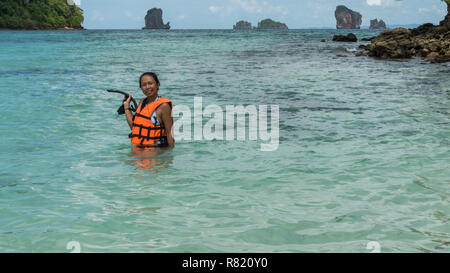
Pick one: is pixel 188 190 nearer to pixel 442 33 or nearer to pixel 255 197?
pixel 255 197

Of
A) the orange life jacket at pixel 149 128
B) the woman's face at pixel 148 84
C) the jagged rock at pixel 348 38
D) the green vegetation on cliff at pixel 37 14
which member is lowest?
the orange life jacket at pixel 149 128

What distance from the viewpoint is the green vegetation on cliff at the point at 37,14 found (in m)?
132

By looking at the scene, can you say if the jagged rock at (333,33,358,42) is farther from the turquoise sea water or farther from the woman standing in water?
the woman standing in water

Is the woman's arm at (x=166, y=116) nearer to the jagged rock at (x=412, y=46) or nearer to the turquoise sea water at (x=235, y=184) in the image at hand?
the turquoise sea water at (x=235, y=184)

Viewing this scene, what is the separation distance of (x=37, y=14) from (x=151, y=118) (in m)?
151

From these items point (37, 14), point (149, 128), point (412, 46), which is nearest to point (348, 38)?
point (412, 46)

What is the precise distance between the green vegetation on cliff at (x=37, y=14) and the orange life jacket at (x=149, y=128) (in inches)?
5592

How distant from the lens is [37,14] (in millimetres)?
141500

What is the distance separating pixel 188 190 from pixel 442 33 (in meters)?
35.3

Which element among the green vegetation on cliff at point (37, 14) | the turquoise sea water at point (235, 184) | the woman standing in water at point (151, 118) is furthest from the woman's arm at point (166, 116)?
the green vegetation on cliff at point (37, 14)

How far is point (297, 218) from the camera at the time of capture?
496 cm

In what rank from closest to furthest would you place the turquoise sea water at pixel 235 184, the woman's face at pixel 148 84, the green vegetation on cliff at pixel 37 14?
1. the turquoise sea water at pixel 235 184
2. the woman's face at pixel 148 84
3. the green vegetation on cliff at pixel 37 14

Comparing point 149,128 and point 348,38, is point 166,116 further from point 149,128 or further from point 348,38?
point 348,38
